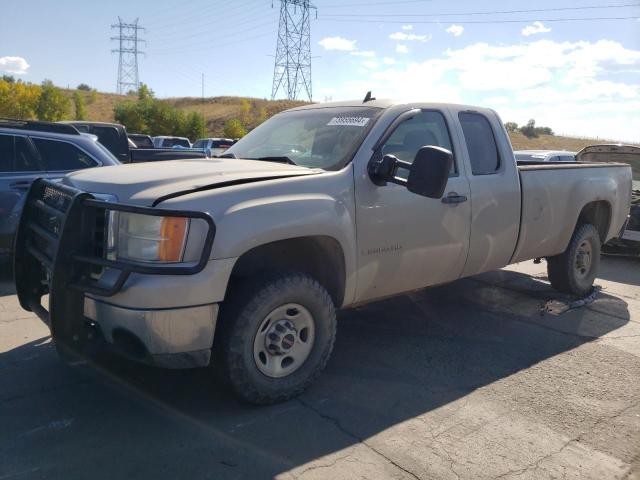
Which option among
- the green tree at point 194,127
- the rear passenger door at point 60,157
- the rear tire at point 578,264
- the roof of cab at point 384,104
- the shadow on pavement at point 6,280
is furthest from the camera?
the green tree at point 194,127

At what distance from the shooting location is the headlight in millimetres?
2986

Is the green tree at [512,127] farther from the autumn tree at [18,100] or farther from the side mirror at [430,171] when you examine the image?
the side mirror at [430,171]

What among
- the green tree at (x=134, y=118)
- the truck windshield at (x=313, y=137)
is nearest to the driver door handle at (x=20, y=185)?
the truck windshield at (x=313, y=137)

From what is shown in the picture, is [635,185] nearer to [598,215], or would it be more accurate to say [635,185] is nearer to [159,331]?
[598,215]

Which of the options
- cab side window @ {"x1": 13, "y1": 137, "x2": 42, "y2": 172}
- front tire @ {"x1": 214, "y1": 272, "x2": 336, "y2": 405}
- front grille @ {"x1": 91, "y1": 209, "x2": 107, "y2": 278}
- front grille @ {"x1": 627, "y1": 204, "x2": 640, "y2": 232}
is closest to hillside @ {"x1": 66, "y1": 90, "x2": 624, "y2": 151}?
front grille @ {"x1": 627, "y1": 204, "x2": 640, "y2": 232}

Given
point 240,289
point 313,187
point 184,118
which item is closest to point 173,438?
point 240,289

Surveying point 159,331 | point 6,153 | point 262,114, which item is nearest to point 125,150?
point 6,153

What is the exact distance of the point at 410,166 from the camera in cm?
364

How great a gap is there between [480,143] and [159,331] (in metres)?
3.32

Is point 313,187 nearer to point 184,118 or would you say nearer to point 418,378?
point 418,378

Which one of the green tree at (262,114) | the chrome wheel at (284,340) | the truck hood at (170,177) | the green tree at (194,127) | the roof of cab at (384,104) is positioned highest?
the green tree at (262,114)

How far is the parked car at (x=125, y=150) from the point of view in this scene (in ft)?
31.9

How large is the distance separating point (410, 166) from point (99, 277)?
2010 millimetres

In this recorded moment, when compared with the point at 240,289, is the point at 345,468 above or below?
below
